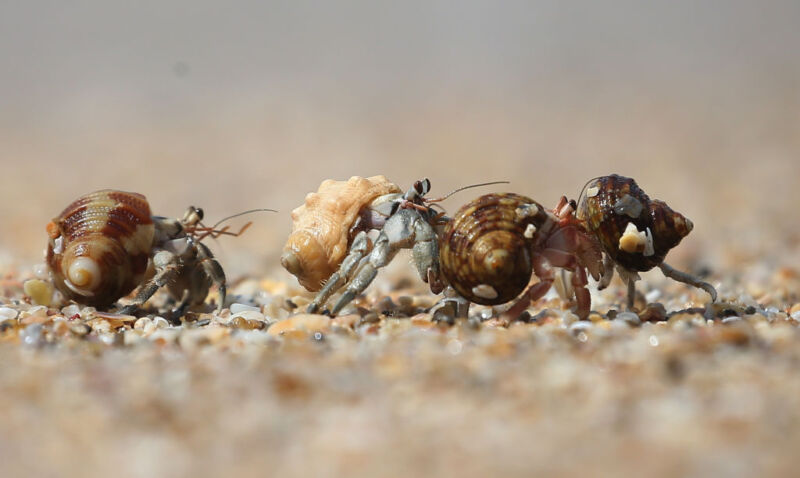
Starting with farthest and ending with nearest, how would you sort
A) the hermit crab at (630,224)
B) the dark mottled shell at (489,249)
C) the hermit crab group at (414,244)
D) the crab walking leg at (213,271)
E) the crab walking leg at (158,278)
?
1. the crab walking leg at (213,271)
2. the crab walking leg at (158,278)
3. the hermit crab at (630,224)
4. the hermit crab group at (414,244)
5. the dark mottled shell at (489,249)

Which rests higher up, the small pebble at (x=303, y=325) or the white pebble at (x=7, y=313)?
the small pebble at (x=303, y=325)

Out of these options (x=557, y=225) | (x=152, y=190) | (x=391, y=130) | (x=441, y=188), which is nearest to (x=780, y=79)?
(x=391, y=130)

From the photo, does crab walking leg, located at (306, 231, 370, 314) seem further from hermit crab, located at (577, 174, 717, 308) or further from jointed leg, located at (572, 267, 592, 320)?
hermit crab, located at (577, 174, 717, 308)

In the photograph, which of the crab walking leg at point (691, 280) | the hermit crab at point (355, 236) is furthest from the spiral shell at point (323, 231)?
the crab walking leg at point (691, 280)

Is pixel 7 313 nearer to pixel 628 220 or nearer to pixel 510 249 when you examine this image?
pixel 510 249

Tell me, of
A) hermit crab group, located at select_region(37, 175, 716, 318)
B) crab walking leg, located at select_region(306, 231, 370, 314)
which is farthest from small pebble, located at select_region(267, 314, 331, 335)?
crab walking leg, located at select_region(306, 231, 370, 314)

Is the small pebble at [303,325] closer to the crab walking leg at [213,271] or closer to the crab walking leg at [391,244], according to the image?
the crab walking leg at [391,244]

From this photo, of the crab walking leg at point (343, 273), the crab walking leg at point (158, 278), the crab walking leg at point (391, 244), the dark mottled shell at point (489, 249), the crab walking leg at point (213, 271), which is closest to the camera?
the dark mottled shell at point (489, 249)

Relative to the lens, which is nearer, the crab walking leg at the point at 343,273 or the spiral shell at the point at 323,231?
the crab walking leg at the point at 343,273
